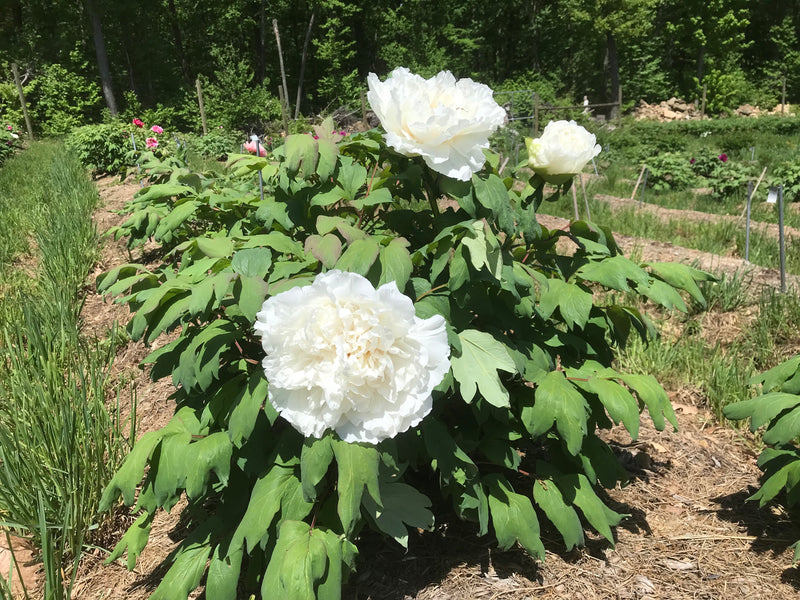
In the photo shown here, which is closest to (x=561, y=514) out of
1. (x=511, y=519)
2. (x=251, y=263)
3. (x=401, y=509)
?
(x=511, y=519)

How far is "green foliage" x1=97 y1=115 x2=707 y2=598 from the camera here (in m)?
1.16

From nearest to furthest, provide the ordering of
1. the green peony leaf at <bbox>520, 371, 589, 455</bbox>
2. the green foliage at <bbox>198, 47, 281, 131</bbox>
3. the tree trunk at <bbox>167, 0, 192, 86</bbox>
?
the green peony leaf at <bbox>520, 371, 589, 455</bbox>
the green foliage at <bbox>198, 47, 281, 131</bbox>
the tree trunk at <bbox>167, 0, 192, 86</bbox>

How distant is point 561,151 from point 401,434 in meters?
0.76

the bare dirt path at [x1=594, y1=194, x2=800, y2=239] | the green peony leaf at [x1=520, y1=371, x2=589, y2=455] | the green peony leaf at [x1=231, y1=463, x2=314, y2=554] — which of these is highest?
the green peony leaf at [x1=520, y1=371, x2=589, y2=455]

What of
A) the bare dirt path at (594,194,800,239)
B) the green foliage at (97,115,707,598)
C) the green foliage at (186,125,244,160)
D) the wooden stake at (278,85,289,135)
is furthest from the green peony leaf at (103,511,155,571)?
the green foliage at (186,125,244,160)

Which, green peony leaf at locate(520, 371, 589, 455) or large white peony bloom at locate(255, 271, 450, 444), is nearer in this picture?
large white peony bloom at locate(255, 271, 450, 444)

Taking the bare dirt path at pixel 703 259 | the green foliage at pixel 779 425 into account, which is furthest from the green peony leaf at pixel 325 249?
the bare dirt path at pixel 703 259

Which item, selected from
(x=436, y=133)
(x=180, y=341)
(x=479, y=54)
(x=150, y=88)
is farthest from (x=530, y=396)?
(x=479, y=54)

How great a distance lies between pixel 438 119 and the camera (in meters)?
1.16

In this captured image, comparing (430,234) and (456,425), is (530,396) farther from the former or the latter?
(430,234)

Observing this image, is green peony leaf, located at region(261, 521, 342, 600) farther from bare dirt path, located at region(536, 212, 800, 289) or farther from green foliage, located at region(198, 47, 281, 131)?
green foliage, located at region(198, 47, 281, 131)

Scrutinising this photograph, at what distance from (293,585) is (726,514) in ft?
5.11

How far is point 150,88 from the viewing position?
28.8 metres

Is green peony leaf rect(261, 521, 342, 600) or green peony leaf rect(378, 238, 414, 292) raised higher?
green peony leaf rect(378, 238, 414, 292)
